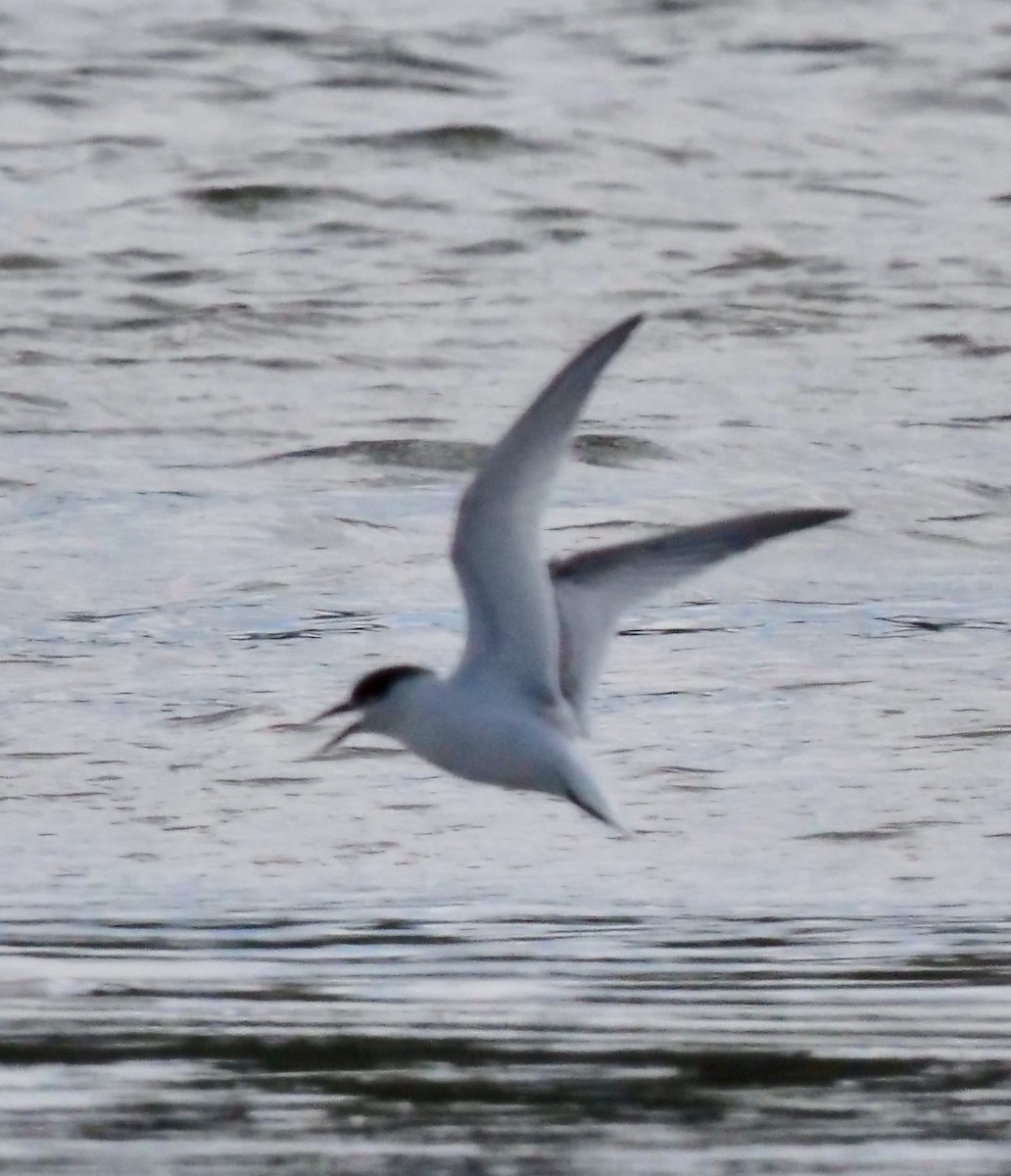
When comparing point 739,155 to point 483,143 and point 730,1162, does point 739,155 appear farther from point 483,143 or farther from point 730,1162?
point 730,1162

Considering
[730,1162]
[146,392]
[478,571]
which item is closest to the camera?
[730,1162]

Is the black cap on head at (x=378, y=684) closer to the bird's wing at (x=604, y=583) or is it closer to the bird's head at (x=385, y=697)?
the bird's head at (x=385, y=697)

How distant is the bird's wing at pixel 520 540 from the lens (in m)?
4.87

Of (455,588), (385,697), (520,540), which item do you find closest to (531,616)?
(520,540)

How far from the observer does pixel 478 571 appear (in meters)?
5.04

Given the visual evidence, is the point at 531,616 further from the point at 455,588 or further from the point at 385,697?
the point at 455,588

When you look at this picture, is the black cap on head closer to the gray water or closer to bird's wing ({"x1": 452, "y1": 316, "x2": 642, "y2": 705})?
bird's wing ({"x1": 452, "y1": 316, "x2": 642, "y2": 705})

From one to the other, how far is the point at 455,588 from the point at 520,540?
3610 millimetres

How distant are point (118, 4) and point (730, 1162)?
1176 centimetres

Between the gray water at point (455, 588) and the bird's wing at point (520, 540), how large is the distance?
545 millimetres

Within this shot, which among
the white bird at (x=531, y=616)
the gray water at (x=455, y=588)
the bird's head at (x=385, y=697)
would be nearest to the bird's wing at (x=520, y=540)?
the white bird at (x=531, y=616)

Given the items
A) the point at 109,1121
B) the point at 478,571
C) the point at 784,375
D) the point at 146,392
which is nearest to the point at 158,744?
the point at 478,571

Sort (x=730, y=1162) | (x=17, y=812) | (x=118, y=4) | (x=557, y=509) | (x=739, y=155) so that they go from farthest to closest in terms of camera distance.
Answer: (x=118, y=4), (x=739, y=155), (x=557, y=509), (x=17, y=812), (x=730, y=1162)

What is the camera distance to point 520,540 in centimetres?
501
